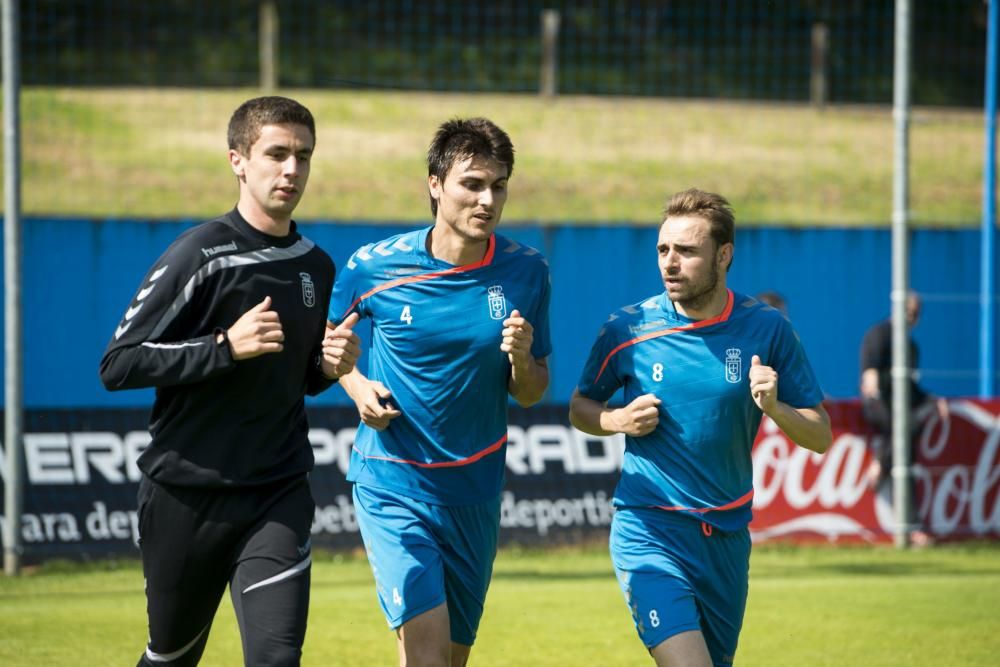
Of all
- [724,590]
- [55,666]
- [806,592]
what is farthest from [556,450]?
[724,590]

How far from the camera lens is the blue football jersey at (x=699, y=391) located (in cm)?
534

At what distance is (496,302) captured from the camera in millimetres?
5664

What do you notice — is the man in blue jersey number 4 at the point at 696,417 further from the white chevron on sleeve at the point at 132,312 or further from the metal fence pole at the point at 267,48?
the metal fence pole at the point at 267,48

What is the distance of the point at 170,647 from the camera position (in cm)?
502

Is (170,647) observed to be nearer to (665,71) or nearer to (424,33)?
(424,33)

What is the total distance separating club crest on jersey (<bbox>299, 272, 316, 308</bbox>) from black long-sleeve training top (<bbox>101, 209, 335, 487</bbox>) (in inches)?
1.0

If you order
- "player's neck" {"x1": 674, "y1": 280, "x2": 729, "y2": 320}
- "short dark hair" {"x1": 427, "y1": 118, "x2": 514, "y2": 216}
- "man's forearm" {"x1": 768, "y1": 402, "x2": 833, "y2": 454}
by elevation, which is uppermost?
"short dark hair" {"x1": 427, "y1": 118, "x2": 514, "y2": 216}

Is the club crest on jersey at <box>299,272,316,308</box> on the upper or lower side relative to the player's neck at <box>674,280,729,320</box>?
upper

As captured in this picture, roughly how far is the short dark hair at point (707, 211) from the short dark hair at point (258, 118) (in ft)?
4.70

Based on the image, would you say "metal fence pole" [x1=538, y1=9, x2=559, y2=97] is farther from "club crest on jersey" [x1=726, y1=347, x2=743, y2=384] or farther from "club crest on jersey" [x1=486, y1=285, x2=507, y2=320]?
"club crest on jersey" [x1=726, y1=347, x2=743, y2=384]

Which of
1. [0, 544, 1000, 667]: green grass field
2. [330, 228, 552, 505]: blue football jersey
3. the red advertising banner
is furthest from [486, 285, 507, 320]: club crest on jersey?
the red advertising banner

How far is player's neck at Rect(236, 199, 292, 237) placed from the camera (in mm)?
5043

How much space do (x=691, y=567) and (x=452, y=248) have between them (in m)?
1.60

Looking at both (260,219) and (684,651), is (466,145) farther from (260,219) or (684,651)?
(684,651)
